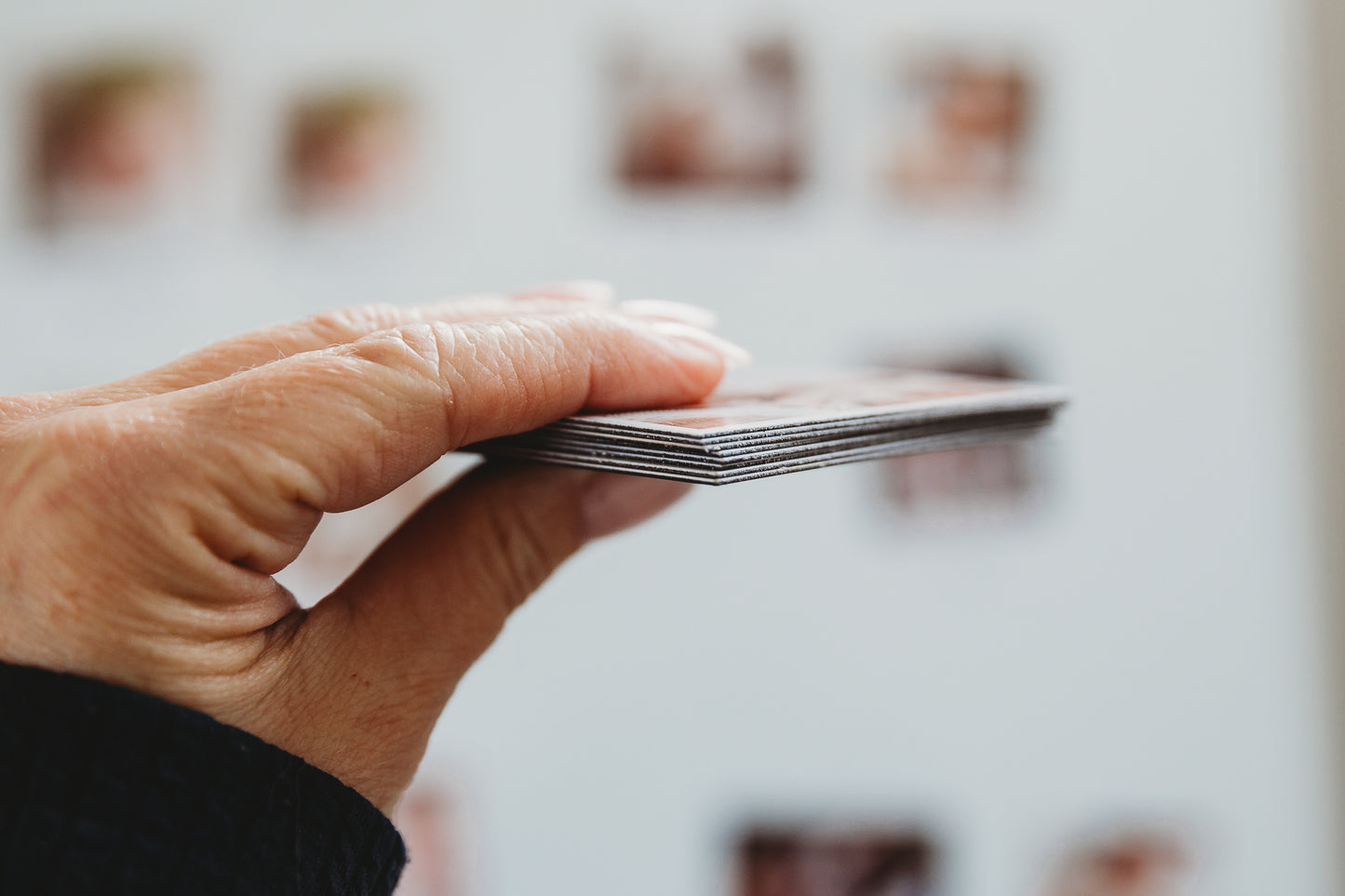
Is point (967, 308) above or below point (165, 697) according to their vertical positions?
above

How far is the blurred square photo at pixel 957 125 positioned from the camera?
1010mm

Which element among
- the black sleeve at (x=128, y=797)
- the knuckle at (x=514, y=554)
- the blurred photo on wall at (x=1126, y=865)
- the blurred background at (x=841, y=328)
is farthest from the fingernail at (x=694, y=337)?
the blurred photo on wall at (x=1126, y=865)

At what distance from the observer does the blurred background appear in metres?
0.96

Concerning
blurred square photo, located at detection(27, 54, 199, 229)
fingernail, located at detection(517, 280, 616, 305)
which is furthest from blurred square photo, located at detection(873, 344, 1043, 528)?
blurred square photo, located at detection(27, 54, 199, 229)

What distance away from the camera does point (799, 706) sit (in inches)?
40.5

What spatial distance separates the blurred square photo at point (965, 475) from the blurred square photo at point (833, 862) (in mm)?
358

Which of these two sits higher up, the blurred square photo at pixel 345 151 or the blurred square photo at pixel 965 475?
the blurred square photo at pixel 345 151

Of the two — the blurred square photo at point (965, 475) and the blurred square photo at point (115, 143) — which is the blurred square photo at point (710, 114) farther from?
the blurred square photo at point (115, 143)

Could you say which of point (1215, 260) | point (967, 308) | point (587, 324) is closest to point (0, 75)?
point (587, 324)

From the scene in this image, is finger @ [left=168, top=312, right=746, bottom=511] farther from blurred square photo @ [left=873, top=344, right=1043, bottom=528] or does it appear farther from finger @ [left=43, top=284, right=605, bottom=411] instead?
blurred square photo @ [left=873, top=344, right=1043, bottom=528]

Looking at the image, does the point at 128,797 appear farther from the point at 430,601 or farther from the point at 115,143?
the point at 115,143

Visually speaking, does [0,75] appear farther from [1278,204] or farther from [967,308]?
[1278,204]

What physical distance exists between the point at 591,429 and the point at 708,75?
0.68 m

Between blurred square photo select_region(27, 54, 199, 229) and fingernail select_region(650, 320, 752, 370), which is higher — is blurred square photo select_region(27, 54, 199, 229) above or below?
above
